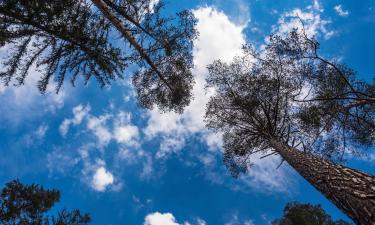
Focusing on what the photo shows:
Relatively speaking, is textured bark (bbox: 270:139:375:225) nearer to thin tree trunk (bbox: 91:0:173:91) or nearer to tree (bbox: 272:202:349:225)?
thin tree trunk (bbox: 91:0:173:91)

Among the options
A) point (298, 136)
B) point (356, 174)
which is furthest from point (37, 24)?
point (298, 136)

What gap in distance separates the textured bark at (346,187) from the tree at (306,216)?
9780 millimetres

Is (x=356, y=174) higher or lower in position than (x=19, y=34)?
lower

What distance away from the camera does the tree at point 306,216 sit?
15.8m

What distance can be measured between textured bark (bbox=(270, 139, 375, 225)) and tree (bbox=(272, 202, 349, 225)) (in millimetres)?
9780

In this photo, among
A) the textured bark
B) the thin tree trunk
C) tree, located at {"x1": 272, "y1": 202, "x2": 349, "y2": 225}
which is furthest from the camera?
tree, located at {"x1": 272, "y1": 202, "x2": 349, "y2": 225}

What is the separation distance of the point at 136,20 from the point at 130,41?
0.85m

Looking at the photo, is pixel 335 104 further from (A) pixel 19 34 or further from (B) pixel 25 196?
(B) pixel 25 196

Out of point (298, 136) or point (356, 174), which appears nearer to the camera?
point (356, 174)

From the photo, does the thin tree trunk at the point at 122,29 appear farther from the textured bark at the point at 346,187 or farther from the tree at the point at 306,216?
the tree at the point at 306,216

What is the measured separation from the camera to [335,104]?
31.4 ft

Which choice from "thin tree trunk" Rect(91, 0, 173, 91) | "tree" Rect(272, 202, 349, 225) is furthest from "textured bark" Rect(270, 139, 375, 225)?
"tree" Rect(272, 202, 349, 225)

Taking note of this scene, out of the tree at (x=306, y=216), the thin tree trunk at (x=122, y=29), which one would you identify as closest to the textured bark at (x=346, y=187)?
the thin tree trunk at (x=122, y=29)

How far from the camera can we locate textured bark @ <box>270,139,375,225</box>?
3.98 m
